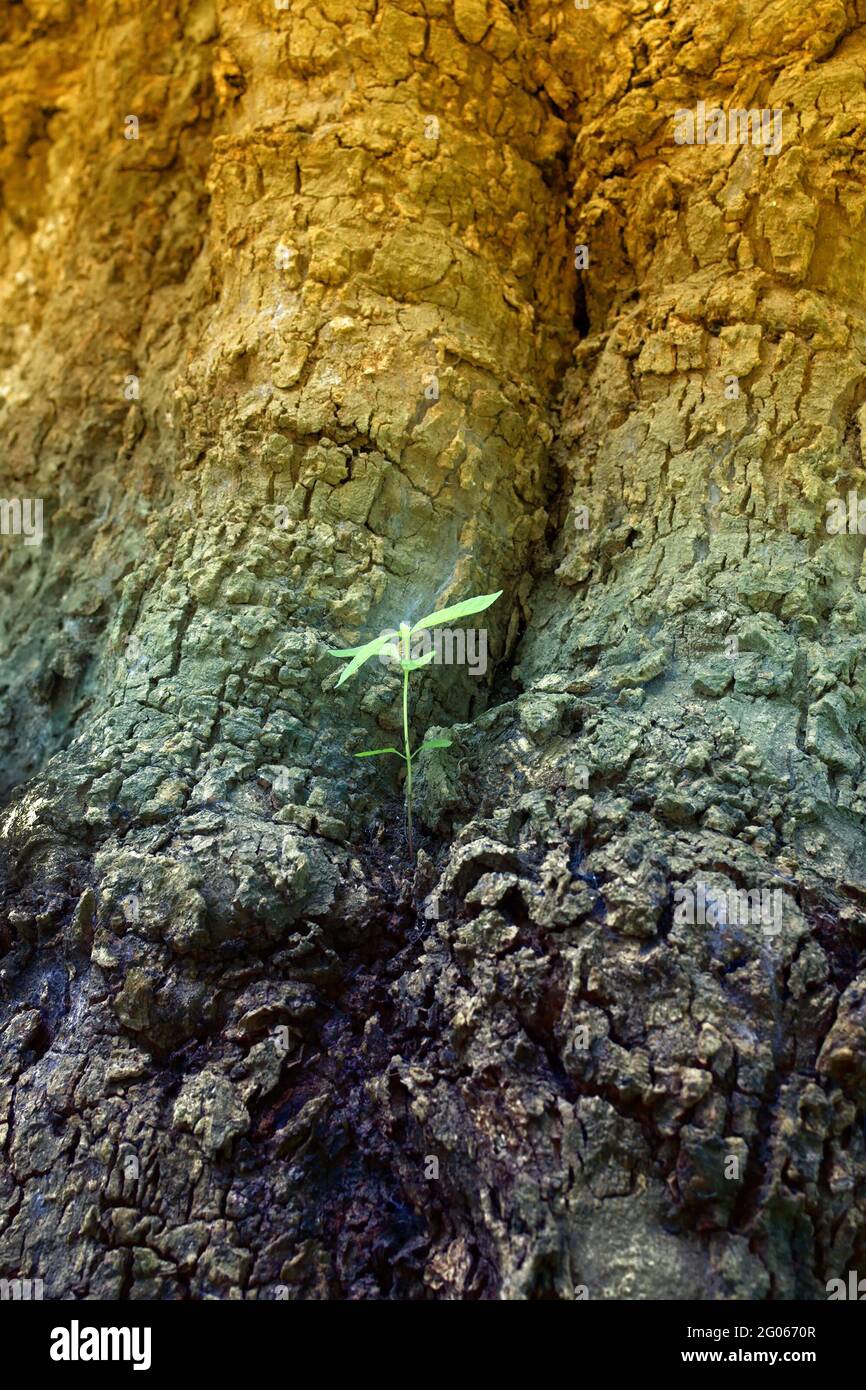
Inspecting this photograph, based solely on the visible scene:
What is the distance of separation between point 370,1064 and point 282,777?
873 mm

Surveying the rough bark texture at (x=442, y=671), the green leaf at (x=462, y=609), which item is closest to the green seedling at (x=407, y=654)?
the green leaf at (x=462, y=609)

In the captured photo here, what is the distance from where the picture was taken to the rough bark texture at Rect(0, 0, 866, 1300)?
89.4 inches

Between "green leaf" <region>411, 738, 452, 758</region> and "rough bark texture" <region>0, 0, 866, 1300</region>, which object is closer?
"rough bark texture" <region>0, 0, 866, 1300</region>

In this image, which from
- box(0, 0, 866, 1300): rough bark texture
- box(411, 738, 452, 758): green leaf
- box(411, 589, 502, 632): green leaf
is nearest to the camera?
box(0, 0, 866, 1300): rough bark texture

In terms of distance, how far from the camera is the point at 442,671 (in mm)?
3371

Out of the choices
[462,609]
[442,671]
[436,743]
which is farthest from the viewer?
[442,671]

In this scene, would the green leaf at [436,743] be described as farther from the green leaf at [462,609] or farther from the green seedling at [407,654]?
the green leaf at [462,609]

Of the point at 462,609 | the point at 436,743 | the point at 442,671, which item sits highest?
the point at 462,609

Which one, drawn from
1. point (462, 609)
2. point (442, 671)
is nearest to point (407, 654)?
point (462, 609)

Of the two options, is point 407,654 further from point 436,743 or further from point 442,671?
point 442,671

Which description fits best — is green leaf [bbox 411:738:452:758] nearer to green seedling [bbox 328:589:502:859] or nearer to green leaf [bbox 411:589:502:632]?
green seedling [bbox 328:589:502:859]

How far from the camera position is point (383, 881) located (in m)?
2.86

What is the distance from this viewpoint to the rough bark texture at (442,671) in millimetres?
2271

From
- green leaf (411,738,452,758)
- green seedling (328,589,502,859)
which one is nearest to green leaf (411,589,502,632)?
green seedling (328,589,502,859)
